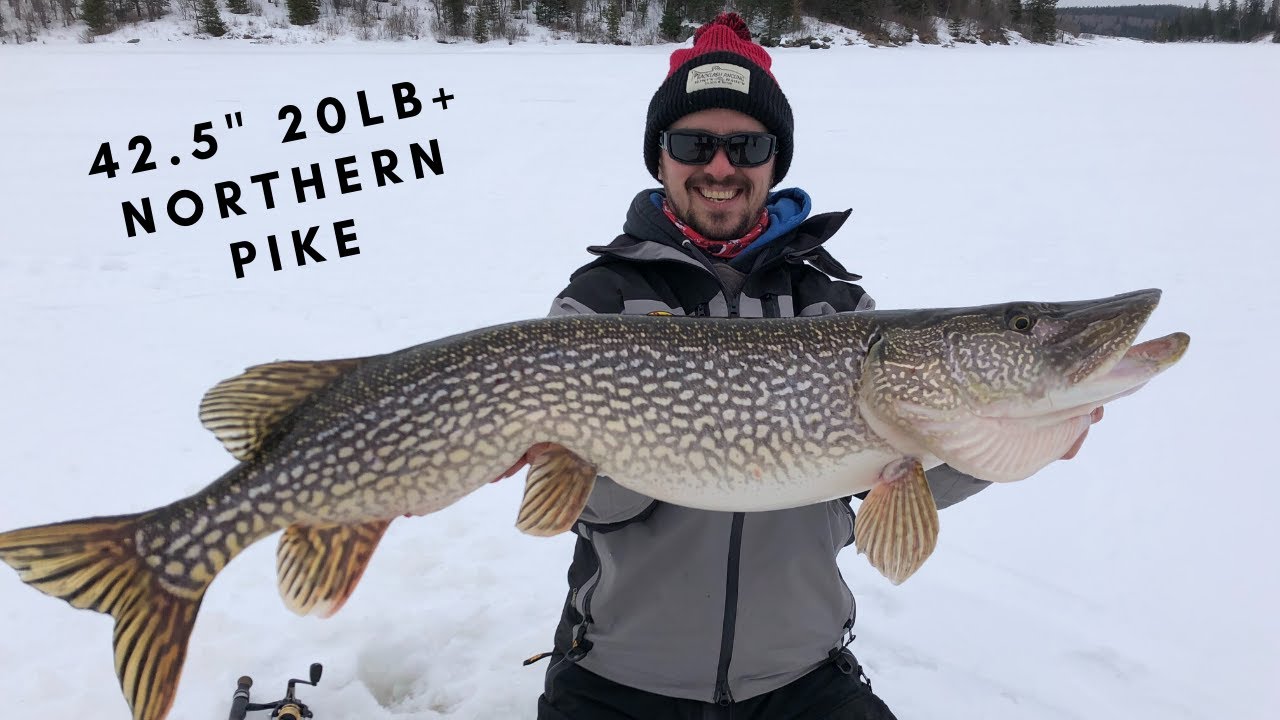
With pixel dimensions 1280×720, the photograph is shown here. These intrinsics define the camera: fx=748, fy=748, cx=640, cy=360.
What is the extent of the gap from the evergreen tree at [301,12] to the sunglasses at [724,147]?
26.1 metres

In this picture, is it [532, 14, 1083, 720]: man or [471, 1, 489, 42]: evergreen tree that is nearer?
[532, 14, 1083, 720]: man

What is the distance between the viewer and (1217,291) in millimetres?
5672

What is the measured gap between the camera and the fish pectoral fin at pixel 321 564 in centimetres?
146

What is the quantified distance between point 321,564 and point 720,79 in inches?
69.2

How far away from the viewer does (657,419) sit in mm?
1591

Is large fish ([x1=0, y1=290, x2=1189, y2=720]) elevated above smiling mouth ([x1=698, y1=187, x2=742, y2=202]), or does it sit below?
below

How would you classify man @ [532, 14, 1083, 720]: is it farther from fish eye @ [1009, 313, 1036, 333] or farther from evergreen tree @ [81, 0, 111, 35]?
evergreen tree @ [81, 0, 111, 35]

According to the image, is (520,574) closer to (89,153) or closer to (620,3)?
(89,153)

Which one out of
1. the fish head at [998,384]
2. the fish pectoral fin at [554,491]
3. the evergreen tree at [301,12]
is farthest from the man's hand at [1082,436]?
the evergreen tree at [301,12]

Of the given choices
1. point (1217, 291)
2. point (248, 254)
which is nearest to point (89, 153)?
point (248, 254)

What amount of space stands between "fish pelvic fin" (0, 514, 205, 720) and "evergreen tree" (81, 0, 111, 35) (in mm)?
26071

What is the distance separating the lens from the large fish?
1.47 metres

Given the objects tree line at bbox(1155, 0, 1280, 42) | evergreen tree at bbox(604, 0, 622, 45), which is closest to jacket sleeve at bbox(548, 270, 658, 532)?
evergreen tree at bbox(604, 0, 622, 45)

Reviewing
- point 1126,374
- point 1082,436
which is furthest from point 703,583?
point 1126,374
